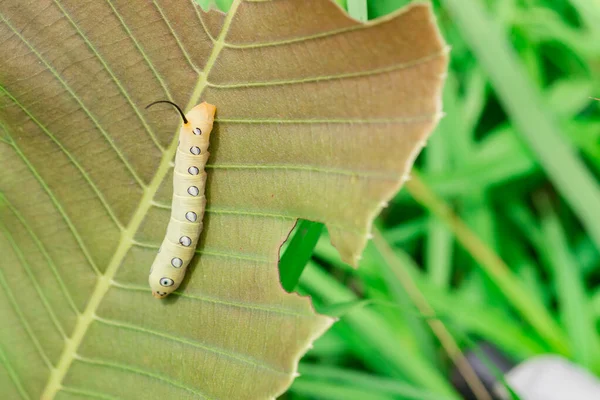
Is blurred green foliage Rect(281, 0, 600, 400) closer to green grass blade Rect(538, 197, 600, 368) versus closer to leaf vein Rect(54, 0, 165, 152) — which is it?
green grass blade Rect(538, 197, 600, 368)

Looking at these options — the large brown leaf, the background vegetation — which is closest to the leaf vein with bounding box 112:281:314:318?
the large brown leaf

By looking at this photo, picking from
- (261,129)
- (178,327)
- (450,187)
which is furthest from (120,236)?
(450,187)

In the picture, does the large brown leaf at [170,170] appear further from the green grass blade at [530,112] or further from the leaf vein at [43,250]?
the green grass blade at [530,112]

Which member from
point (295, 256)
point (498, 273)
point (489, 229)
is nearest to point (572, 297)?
point (498, 273)

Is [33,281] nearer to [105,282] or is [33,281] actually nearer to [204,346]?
[105,282]

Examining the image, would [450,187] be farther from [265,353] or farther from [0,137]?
[0,137]

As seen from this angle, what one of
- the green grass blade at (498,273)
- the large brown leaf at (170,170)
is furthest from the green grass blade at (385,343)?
the large brown leaf at (170,170)
